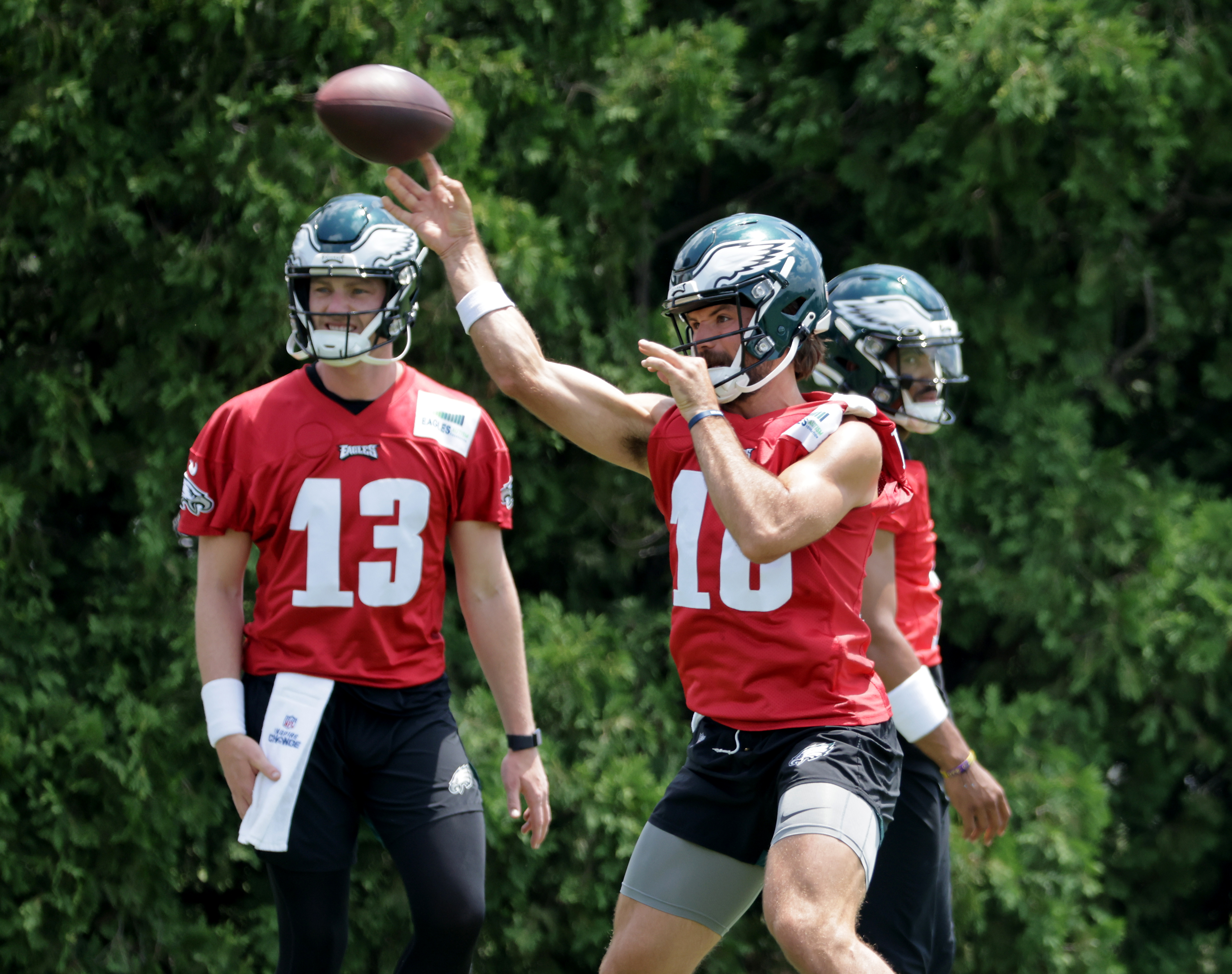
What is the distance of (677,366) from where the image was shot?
9.96ft

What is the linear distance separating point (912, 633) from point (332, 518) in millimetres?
1763

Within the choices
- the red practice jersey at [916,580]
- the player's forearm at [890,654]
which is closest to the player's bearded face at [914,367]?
the red practice jersey at [916,580]

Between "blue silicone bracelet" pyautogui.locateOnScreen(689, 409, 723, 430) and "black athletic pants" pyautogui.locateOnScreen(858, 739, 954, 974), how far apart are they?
1355mm

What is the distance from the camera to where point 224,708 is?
346 centimetres

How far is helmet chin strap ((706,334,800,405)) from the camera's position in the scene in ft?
10.4

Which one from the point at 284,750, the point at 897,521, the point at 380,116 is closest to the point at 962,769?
the point at 897,521

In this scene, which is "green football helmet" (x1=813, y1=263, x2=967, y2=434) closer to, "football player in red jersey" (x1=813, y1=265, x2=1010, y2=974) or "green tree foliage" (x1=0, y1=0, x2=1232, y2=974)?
"football player in red jersey" (x1=813, y1=265, x2=1010, y2=974)

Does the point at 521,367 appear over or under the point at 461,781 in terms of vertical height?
over

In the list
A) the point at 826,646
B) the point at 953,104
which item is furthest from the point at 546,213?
the point at 826,646

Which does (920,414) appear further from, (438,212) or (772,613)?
(438,212)

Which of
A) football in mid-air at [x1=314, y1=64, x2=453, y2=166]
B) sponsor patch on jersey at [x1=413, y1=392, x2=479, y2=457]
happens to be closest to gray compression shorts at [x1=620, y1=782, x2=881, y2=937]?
sponsor patch on jersey at [x1=413, y1=392, x2=479, y2=457]

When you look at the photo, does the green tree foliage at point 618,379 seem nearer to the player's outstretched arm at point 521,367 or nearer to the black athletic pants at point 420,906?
the black athletic pants at point 420,906

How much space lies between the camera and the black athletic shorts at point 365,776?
3.45 metres

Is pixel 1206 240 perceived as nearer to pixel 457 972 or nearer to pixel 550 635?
pixel 550 635
